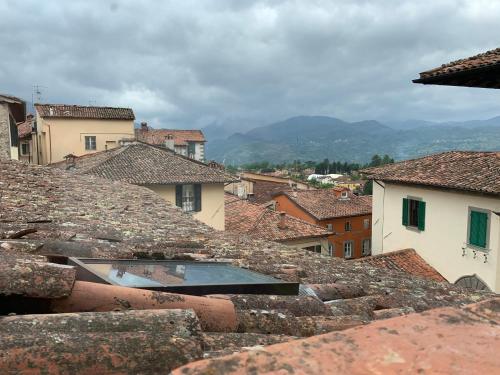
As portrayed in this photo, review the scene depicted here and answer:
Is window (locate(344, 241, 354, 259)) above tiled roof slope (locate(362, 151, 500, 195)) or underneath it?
underneath

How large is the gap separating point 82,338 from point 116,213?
255 inches

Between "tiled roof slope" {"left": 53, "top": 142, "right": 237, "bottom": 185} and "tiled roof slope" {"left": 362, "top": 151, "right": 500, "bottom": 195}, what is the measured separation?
8.64 meters

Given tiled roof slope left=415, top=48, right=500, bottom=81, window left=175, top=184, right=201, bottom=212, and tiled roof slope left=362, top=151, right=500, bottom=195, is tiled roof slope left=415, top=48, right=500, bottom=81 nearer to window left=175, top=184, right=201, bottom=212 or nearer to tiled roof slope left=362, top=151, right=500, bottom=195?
tiled roof slope left=362, top=151, right=500, bottom=195

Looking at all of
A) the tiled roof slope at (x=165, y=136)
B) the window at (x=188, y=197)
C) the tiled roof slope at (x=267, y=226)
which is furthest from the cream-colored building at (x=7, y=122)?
the tiled roof slope at (x=165, y=136)

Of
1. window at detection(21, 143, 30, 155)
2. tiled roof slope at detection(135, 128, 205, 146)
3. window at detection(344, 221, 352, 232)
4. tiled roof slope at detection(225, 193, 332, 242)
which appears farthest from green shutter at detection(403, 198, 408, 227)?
tiled roof slope at detection(135, 128, 205, 146)

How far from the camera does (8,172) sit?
10438mm

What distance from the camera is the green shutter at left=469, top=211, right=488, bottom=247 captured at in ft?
47.7

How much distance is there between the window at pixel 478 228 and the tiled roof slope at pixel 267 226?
10401 millimetres

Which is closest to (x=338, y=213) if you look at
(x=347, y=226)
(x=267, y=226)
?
(x=347, y=226)

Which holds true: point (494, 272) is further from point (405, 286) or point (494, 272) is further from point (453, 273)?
point (405, 286)

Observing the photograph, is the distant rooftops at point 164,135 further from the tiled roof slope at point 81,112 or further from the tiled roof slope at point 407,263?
the tiled roof slope at point 407,263

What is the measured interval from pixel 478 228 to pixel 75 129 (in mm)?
29477

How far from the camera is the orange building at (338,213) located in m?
36.6

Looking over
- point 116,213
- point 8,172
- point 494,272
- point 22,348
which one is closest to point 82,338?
point 22,348
